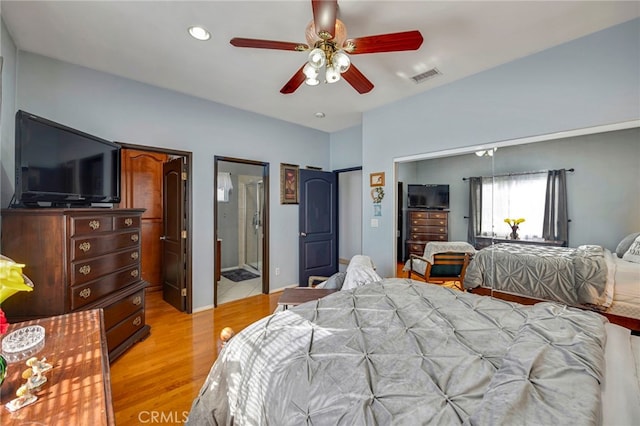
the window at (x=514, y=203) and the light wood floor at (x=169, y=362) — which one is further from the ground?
the window at (x=514, y=203)

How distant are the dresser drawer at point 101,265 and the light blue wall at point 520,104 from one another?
2.80m

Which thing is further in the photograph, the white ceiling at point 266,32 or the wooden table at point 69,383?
the white ceiling at point 266,32

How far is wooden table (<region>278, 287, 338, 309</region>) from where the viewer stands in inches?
88.8

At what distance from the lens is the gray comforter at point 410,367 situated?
75 cm

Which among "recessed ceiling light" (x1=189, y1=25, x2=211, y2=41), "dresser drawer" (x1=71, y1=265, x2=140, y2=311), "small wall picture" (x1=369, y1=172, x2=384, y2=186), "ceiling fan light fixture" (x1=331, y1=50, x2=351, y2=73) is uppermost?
"recessed ceiling light" (x1=189, y1=25, x2=211, y2=41)

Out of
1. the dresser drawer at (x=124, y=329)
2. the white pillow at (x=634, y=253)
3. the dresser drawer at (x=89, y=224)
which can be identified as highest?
the dresser drawer at (x=89, y=224)

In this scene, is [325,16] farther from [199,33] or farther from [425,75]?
[425,75]

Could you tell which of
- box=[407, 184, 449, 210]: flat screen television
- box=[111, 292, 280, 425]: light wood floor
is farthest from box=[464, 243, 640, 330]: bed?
box=[111, 292, 280, 425]: light wood floor

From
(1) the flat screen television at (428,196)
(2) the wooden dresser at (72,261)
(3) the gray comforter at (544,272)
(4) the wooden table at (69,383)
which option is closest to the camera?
(4) the wooden table at (69,383)

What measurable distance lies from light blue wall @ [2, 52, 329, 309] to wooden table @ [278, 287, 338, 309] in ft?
5.21

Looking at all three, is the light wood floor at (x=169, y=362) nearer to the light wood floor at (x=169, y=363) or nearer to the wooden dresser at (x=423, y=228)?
the light wood floor at (x=169, y=363)

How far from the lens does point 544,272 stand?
2188 mm

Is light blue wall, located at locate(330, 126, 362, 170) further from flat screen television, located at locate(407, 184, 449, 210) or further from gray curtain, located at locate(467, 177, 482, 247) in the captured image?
gray curtain, located at locate(467, 177, 482, 247)

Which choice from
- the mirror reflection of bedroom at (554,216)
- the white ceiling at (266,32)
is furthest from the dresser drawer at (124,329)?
the mirror reflection of bedroom at (554,216)
